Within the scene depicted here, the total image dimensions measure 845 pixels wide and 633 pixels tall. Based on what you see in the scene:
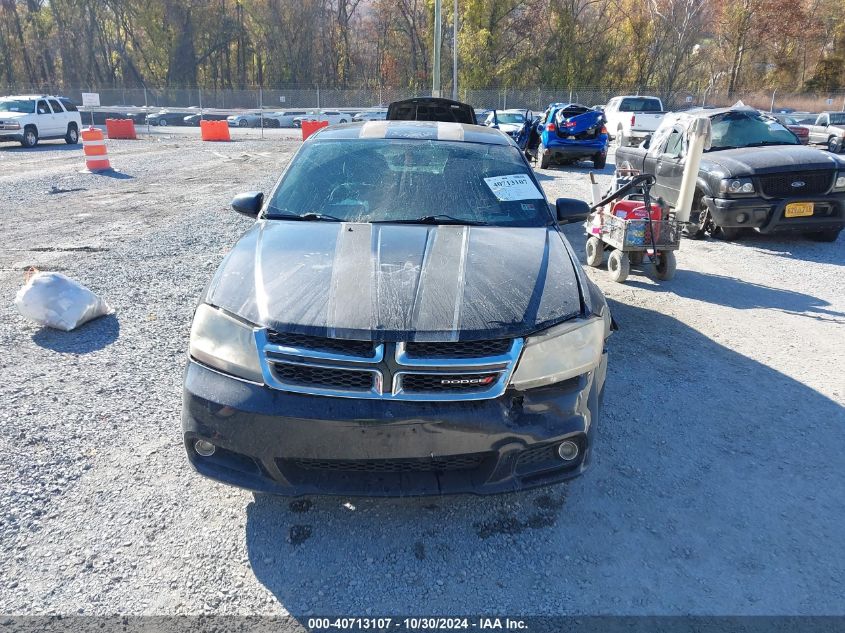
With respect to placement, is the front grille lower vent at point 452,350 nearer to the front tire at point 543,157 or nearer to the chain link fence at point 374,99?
the front tire at point 543,157

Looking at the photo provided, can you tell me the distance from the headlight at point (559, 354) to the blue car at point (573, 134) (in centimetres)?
1475

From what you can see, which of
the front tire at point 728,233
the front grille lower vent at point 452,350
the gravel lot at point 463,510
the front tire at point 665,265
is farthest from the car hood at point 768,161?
the front grille lower vent at point 452,350

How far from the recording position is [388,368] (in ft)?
7.39

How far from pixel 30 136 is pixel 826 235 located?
2390 centimetres

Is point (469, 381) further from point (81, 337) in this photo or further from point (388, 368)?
point (81, 337)

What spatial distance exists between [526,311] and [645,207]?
166 inches

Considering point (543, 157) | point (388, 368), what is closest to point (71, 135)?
point (543, 157)

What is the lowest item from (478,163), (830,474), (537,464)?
(830,474)

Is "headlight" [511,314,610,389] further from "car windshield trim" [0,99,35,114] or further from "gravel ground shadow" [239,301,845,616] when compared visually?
"car windshield trim" [0,99,35,114]

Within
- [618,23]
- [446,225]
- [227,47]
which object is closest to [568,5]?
[618,23]

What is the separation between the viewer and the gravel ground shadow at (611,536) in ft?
7.39

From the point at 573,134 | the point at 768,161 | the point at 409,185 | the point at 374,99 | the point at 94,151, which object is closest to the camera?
the point at 409,185

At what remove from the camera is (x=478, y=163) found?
12.8 ft

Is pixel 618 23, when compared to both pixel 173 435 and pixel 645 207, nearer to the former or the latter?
pixel 645 207
